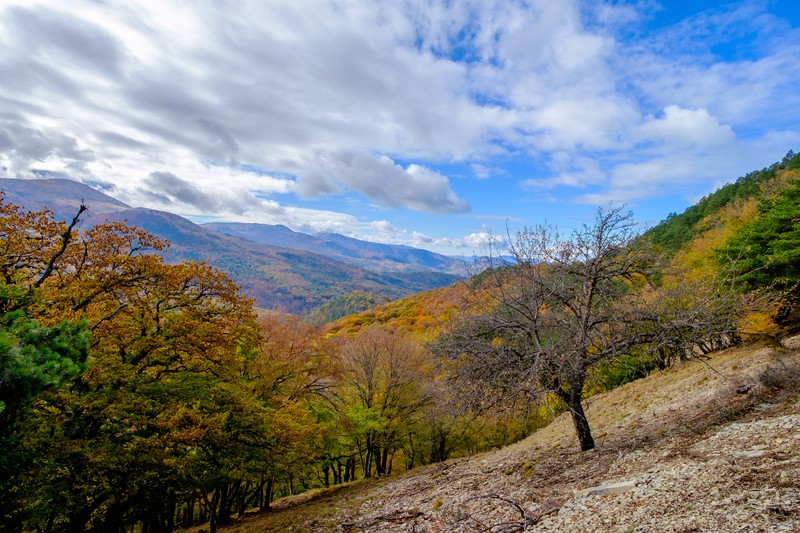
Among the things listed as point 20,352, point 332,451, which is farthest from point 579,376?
point 332,451

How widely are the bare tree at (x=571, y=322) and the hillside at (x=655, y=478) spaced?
2.09m

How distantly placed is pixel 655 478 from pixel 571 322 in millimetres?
4985

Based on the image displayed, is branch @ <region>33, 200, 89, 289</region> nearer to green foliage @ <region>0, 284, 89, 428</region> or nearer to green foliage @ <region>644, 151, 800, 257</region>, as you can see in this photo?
green foliage @ <region>0, 284, 89, 428</region>

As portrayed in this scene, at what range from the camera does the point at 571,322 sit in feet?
40.4

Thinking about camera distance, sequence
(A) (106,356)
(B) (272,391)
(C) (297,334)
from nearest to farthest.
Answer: (A) (106,356) < (B) (272,391) < (C) (297,334)

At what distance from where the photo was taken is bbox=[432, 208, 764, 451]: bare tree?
35.2ft

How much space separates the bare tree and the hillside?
2086 millimetres

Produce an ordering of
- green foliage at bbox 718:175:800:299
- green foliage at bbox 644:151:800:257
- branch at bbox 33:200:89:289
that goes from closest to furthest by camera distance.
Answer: branch at bbox 33:200:89:289 < green foliage at bbox 718:175:800:299 < green foliage at bbox 644:151:800:257

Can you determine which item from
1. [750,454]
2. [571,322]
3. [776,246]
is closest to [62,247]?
[571,322]

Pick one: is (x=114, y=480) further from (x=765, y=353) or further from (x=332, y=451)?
(x=765, y=353)

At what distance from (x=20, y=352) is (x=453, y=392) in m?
11.0

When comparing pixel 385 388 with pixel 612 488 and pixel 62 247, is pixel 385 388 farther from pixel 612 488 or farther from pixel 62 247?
pixel 612 488

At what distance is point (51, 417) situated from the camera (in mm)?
13039

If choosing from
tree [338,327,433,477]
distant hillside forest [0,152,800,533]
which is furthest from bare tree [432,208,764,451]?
tree [338,327,433,477]
